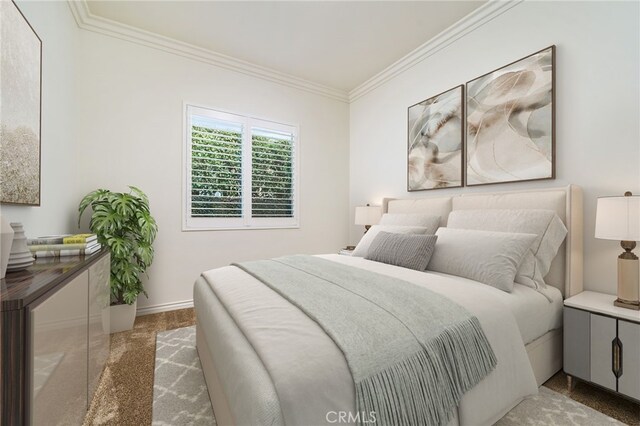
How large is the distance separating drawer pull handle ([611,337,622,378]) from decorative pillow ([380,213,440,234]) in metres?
1.31

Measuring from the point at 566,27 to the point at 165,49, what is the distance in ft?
12.1

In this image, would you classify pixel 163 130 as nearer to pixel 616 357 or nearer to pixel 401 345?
pixel 401 345

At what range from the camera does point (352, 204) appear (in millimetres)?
4273

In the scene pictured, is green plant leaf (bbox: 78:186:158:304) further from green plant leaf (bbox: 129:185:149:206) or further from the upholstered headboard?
the upholstered headboard

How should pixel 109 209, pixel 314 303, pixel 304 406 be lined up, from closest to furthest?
pixel 304 406, pixel 314 303, pixel 109 209

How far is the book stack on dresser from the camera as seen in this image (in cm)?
145

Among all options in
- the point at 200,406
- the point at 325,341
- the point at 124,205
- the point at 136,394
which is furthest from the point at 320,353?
the point at 124,205

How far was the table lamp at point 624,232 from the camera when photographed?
4.99 ft

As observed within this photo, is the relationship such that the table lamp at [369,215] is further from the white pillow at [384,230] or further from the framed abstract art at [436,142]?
the white pillow at [384,230]

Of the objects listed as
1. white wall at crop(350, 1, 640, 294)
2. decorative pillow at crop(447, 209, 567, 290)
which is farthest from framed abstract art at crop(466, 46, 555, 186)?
decorative pillow at crop(447, 209, 567, 290)

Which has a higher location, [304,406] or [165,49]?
[165,49]

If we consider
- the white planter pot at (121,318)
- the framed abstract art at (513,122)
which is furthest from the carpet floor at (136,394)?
the framed abstract art at (513,122)

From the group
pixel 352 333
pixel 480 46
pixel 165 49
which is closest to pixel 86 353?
pixel 352 333

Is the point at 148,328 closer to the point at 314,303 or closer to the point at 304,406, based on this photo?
the point at 314,303
